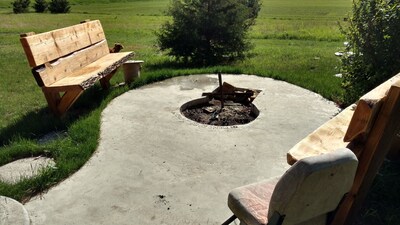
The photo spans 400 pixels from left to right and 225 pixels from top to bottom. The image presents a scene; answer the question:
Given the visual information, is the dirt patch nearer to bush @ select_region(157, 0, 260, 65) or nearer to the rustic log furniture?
the rustic log furniture

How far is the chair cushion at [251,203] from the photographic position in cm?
214

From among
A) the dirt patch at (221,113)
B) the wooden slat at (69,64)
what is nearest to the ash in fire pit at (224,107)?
the dirt patch at (221,113)

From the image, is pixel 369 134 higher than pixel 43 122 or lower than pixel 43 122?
higher

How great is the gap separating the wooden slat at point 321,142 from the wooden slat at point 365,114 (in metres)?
0.40

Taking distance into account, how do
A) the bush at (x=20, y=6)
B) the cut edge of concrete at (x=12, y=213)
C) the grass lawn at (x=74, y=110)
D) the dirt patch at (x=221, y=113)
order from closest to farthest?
the cut edge of concrete at (x=12, y=213)
the grass lawn at (x=74, y=110)
the dirt patch at (x=221, y=113)
the bush at (x=20, y=6)

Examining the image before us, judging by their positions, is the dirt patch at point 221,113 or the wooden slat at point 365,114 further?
the dirt patch at point 221,113

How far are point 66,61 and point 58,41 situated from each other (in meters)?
0.32

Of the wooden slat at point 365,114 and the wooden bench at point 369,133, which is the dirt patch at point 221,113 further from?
the wooden slat at point 365,114

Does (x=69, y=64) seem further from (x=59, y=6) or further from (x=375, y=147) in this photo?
(x=59, y=6)

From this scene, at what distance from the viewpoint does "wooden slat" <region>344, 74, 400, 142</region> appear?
210cm

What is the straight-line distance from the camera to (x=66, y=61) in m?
5.50

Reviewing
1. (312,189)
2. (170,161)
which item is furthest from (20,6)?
(312,189)

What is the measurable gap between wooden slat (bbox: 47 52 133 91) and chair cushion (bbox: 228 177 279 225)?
3.12 meters

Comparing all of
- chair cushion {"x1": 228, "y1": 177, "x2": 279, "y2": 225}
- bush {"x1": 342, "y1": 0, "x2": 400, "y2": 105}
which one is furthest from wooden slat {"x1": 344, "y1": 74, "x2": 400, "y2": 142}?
bush {"x1": 342, "y1": 0, "x2": 400, "y2": 105}
